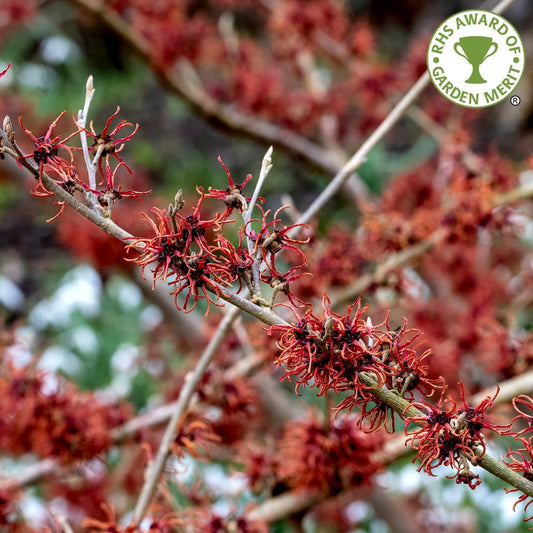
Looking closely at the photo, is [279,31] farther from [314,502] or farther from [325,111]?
[314,502]

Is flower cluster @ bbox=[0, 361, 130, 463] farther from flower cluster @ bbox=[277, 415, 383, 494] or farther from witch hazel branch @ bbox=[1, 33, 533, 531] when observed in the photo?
witch hazel branch @ bbox=[1, 33, 533, 531]

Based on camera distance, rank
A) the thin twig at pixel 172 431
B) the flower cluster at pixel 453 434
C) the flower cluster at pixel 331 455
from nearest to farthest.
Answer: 1. the flower cluster at pixel 453 434
2. the thin twig at pixel 172 431
3. the flower cluster at pixel 331 455

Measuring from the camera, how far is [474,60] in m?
0.80

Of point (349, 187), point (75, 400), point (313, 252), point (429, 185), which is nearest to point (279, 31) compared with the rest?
point (349, 187)

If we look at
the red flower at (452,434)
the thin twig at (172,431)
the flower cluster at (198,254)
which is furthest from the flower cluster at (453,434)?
the thin twig at (172,431)

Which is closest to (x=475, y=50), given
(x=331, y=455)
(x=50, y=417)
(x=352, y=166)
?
(x=352, y=166)

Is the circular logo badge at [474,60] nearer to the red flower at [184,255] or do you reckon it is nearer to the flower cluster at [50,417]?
the red flower at [184,255]

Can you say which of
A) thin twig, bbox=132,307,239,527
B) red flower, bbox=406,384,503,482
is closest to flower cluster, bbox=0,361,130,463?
thin twig, bbox=132,307,239,527

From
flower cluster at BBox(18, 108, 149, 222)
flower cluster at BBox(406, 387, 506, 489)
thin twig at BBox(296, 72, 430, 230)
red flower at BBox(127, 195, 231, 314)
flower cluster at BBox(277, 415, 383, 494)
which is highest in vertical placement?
thin twig at BBox(296, 72, 430, 230)

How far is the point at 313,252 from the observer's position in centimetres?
92

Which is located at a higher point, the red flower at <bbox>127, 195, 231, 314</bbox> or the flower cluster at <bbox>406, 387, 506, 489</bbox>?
the red flower at <bbox>127, 195, 231, 314</bbox>

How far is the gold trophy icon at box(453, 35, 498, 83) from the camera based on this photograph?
80cm

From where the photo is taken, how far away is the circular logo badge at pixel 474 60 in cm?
80

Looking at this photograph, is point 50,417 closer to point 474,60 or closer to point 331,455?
point 331,455
